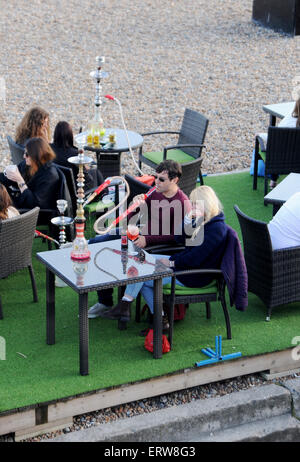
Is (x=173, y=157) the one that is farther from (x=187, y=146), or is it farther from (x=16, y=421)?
(x=16, y=421)

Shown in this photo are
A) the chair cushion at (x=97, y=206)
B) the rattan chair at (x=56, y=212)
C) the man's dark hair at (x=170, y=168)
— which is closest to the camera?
the man's dark hair at (x=170, y=168)

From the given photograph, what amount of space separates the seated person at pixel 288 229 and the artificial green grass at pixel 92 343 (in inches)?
23.2

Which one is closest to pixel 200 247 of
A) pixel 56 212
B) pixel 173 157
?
pixel 56 212

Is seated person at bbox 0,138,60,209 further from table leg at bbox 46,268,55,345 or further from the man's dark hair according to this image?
table leg at bbox 46,268,55,345

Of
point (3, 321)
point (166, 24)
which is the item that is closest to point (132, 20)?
point (166, 24)

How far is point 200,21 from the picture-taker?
19.6 m

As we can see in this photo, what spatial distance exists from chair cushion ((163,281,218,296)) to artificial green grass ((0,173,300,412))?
1.20ft

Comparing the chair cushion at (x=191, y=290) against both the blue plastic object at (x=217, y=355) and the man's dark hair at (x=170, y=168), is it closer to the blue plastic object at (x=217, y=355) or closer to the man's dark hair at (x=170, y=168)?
the blue plastic object at (x=217, y=355)

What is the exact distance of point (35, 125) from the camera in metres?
7.80

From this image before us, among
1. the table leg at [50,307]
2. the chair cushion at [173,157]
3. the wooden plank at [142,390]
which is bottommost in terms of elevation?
the wooden plank at [142,390]

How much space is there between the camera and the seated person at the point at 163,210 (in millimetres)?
6254

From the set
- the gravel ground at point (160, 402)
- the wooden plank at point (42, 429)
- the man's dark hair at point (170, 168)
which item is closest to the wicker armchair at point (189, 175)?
the man's dark hair at point (170, 168)

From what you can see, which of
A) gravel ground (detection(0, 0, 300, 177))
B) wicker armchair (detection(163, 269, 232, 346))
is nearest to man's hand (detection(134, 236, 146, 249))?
wicker armchair (detection(163, 269, 232, 346))

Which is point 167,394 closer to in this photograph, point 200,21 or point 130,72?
point 130,72
